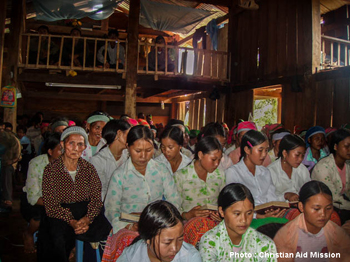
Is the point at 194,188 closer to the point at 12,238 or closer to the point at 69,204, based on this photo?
Answer: the point at 69,204

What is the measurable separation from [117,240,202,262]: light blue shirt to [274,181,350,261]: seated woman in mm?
769

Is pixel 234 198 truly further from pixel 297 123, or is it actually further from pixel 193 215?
pixel 297 123

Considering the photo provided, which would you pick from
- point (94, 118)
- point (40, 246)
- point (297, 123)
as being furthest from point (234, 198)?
point (297, 123)

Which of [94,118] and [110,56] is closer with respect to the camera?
[94,118]

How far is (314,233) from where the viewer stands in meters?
2.39

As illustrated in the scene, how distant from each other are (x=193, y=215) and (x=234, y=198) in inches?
27.0

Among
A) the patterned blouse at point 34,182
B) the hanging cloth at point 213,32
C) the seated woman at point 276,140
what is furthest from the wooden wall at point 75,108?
the seated woman at point 276,140

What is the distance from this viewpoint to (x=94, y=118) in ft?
14.7

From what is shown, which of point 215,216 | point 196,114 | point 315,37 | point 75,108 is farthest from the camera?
point 75,108

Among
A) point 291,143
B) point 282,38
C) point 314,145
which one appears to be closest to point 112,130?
point 291,143

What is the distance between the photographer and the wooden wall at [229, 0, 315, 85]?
7730 mm

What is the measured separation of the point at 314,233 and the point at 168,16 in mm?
9633

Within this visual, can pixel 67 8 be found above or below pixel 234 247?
above

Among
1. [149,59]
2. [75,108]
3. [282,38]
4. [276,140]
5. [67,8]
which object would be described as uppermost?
[67,8]
